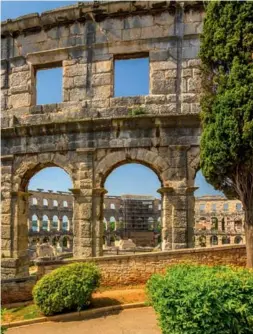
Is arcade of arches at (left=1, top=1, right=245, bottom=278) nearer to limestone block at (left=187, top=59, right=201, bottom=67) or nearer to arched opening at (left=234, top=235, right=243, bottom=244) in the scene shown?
limestone block at (left=187, top=59, right=201, bottom=67)

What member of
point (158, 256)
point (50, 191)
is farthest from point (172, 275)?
point (50, 191)

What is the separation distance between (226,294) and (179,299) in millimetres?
720

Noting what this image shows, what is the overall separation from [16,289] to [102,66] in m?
7.54

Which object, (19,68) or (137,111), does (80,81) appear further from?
(19,68)

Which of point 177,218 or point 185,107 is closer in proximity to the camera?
point 177,218

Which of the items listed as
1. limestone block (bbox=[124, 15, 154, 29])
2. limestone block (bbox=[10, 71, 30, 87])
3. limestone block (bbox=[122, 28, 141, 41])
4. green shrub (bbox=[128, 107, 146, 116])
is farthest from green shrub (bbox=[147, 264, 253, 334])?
limestone block (bbox=[10, 71, 30, 87])

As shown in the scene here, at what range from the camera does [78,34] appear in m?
12.4

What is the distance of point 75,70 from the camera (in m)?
12.2

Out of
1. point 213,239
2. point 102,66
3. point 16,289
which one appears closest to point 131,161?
point 102,66

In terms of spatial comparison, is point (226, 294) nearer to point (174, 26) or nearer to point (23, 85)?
point (174, 26)

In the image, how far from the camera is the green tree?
832 centimetres

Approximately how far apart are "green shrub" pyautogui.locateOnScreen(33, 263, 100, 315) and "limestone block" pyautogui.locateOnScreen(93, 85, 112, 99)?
19.5ft

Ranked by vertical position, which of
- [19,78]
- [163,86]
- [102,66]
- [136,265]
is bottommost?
[136,265]

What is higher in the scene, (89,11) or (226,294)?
(89,11)
